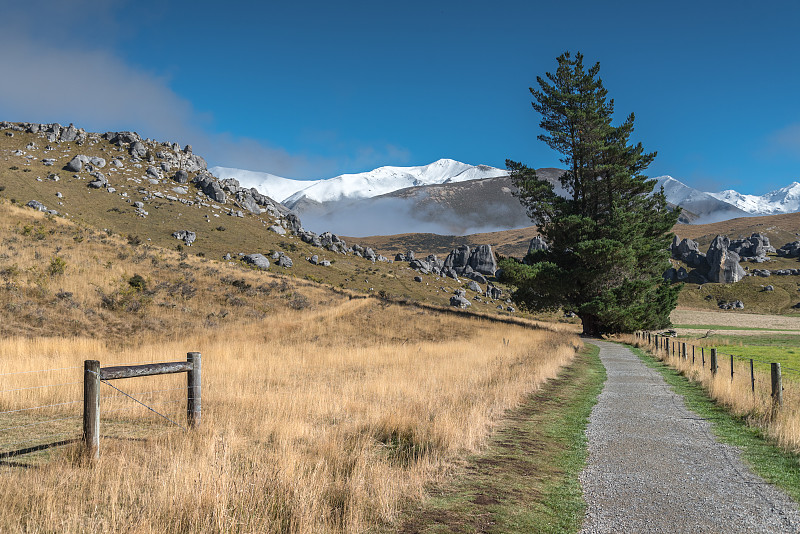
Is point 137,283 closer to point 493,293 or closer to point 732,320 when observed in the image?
point 732,320

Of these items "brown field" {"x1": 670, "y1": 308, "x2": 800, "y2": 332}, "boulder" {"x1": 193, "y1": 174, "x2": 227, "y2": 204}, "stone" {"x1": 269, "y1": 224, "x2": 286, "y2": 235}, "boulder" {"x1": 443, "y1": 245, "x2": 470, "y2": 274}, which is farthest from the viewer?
"boulder" {"x1": 443, "y1": 245, "x2": 470, "y2": 274}

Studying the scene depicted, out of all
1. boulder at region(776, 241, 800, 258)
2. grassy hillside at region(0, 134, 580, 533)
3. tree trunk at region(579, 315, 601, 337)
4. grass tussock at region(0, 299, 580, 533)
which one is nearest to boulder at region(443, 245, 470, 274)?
boulder at region(776, 241, 800, 258)

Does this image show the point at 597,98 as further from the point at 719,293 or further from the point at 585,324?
the point at 719,293

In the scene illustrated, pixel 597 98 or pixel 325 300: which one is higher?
pixel 597 98

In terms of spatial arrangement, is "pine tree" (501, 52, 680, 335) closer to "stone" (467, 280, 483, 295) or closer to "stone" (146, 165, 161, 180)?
"stone" (467, 280, 483, 295)

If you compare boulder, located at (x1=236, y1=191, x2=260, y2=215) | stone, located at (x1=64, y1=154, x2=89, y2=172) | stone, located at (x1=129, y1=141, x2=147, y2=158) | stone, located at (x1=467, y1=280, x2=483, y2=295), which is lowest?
stone, located at (x1=467, y1=280, x2=483, y2=295)

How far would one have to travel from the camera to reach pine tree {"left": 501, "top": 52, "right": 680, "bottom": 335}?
39.0m

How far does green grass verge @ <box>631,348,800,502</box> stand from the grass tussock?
4102 millimetres

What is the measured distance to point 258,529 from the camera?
185 inches

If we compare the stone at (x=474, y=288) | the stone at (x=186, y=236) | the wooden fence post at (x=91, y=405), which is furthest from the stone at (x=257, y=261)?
the wooden fence post at (x=91, y=405)

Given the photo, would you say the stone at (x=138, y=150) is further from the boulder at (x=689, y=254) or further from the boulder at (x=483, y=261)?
the boulder at (x=689, y=254)

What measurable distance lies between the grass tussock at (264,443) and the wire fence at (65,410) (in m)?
0.07

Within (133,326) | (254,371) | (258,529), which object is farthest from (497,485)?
(133,326)

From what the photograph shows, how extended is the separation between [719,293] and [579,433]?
121075 millimetres
